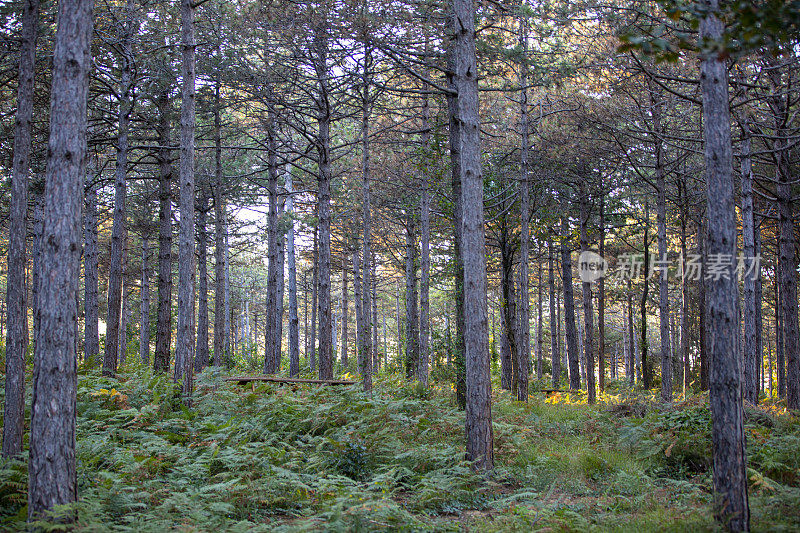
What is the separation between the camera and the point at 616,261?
22828mm

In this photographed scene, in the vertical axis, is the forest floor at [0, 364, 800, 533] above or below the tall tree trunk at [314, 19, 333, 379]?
below

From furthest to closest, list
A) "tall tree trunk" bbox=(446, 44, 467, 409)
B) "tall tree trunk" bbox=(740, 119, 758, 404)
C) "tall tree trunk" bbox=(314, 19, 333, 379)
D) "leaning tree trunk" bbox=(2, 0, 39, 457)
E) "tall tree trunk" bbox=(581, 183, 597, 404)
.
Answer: "tall tree trunk" bbox=(581, 183, 597, 404) → "tall tree trunk" bbox=(314, 19, 333, 379) → "tall tree trunk" bbox=(740, 119, 758, 404) → "tall tree trunk" bbox=(446, 44, 467, 409) → "leaning tree trunk" bbox=(2, 0, 39, 457)

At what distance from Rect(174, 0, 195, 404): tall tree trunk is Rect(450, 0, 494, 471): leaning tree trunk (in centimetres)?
547

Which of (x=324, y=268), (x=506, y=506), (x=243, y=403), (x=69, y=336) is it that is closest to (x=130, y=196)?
(x=324, y=268)

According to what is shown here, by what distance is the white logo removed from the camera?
61.8ft

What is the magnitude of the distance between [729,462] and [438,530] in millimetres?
2965

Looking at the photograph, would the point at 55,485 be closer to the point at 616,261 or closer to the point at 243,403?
the point at 243,403

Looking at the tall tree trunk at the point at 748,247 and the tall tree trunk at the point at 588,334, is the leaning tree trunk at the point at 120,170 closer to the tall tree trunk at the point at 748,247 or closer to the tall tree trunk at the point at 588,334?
the tall tree trunk at the point at 588,334

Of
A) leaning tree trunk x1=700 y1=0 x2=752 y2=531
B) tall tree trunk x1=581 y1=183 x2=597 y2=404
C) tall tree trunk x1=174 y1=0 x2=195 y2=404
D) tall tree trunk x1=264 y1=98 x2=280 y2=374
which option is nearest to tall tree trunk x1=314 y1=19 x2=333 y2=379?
tall tree trunk x1=174 y1=0 x2=195 y2=404

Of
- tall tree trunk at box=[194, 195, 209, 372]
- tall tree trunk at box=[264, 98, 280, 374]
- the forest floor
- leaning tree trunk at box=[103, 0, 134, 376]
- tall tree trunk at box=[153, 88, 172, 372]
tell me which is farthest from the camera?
tall tree trunk at box=[264, 98, 280, 374]

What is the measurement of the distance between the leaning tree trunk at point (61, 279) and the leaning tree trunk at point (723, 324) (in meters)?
6.15

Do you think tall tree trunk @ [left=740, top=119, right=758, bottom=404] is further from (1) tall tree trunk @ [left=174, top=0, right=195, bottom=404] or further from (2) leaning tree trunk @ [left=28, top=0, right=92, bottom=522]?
(2) leaning tree trunk @ [left=28, top=0, right=92, bottom=522]

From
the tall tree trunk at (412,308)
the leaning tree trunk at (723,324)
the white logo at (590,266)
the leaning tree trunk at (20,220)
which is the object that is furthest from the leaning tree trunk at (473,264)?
the white logo at (590,266)

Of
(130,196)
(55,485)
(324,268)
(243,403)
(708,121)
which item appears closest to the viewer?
(55,485)
